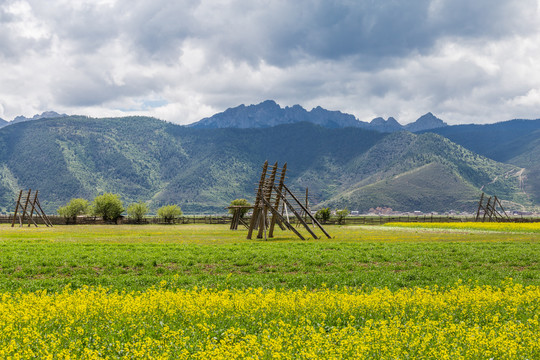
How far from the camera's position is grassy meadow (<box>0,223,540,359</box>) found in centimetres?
924

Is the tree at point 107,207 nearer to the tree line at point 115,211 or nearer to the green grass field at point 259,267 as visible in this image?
the tree line at point 115,211

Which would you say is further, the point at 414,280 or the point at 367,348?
the point at 414,280

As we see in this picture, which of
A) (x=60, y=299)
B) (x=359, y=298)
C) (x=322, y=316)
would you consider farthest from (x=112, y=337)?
(x=359, y=298)

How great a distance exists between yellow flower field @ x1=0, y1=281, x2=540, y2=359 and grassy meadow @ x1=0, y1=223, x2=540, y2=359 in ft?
0.13

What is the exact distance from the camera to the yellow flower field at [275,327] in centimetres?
902

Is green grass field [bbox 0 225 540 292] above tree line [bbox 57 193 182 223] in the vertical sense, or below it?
below

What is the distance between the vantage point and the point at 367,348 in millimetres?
8828

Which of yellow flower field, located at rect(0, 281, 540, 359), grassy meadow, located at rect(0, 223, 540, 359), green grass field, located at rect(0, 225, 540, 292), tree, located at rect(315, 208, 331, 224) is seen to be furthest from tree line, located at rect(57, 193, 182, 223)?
yellow flower field, located at rect(0, 281, 540, 359)

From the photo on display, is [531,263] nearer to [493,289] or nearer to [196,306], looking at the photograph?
[493,289]

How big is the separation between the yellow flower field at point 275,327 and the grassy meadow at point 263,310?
0.04 m

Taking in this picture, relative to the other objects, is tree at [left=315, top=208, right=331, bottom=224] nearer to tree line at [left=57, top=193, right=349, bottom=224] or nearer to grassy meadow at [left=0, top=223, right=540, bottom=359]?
tree line at [left=57, top=193, right=349, bottom=224]

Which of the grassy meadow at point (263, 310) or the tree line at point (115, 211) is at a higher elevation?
the tree line at point (115, 211)

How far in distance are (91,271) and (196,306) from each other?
10.6m

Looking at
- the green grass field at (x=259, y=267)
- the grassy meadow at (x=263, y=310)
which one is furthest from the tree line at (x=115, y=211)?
the grassy meadow at (x=263, y=310)
